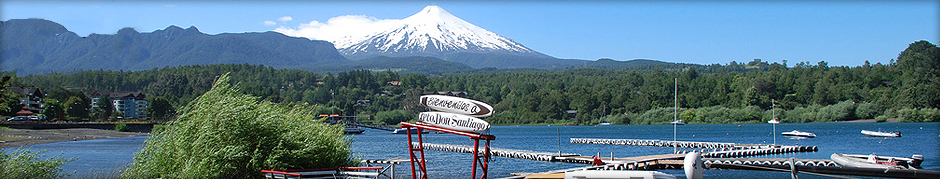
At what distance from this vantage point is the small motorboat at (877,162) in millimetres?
28812

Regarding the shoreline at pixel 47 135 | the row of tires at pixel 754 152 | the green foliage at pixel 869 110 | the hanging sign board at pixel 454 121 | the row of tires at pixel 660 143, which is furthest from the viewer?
the green foliage at pixel 869 110

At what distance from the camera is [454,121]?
17406 millimetres

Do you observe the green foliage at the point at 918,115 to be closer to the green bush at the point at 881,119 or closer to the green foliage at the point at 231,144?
the green bush at the point at 881,119

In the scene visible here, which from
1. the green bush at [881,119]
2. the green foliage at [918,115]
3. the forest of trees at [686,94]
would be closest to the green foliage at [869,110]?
the forest of trees at [686,94]

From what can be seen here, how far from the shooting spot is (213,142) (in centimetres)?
1972

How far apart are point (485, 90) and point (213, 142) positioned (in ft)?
568

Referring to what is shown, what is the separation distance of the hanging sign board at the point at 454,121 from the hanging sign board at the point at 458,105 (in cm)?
11

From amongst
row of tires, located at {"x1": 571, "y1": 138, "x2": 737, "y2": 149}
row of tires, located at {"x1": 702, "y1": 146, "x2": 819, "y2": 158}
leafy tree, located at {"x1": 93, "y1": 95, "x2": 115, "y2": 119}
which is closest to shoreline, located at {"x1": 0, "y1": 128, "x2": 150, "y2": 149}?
leafy tree, located at {"x1": 93, "y1": 95, "x2": 115, "y2": 119}

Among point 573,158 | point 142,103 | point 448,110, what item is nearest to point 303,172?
point 448,110

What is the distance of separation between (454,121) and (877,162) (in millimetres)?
20014

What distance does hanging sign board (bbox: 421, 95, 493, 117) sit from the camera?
17.2 meters

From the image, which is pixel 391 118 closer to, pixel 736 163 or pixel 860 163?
pixel 736 163

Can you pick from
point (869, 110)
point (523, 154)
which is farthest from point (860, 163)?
point (869, 110)

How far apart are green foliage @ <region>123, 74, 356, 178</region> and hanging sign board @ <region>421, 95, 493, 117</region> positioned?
4.25 meters
